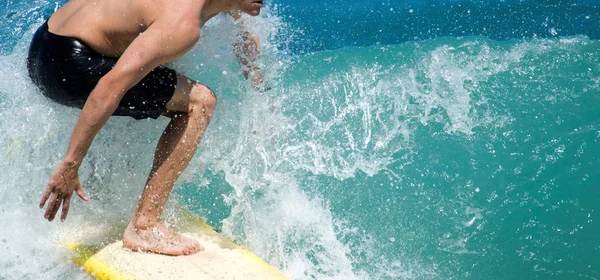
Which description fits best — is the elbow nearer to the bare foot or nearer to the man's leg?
the man's leg

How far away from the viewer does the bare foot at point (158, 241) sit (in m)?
2.59

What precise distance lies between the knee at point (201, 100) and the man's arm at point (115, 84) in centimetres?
25

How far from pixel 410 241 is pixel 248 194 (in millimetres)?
768

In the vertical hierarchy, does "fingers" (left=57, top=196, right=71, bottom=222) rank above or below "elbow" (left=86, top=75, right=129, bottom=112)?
below

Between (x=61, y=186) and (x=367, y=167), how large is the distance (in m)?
1.60

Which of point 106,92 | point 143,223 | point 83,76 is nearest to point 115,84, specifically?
point 106,92

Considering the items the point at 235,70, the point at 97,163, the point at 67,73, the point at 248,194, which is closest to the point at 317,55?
the point at 235,70

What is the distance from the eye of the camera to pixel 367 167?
344 cm

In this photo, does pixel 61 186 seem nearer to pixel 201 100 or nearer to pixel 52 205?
pixel 52 205

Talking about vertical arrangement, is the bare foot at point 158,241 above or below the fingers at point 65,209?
above

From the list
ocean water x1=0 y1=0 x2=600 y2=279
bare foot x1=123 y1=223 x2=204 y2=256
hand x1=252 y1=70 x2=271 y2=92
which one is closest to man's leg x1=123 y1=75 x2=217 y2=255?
bare foot x1=123 y1=223 x2=204 y2=256

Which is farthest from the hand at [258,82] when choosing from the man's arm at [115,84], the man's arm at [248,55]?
the man's arm at [115,84]

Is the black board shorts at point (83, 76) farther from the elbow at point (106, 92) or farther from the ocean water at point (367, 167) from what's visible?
the ocean water at point (367, 167)

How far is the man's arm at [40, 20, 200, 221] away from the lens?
2279mm
